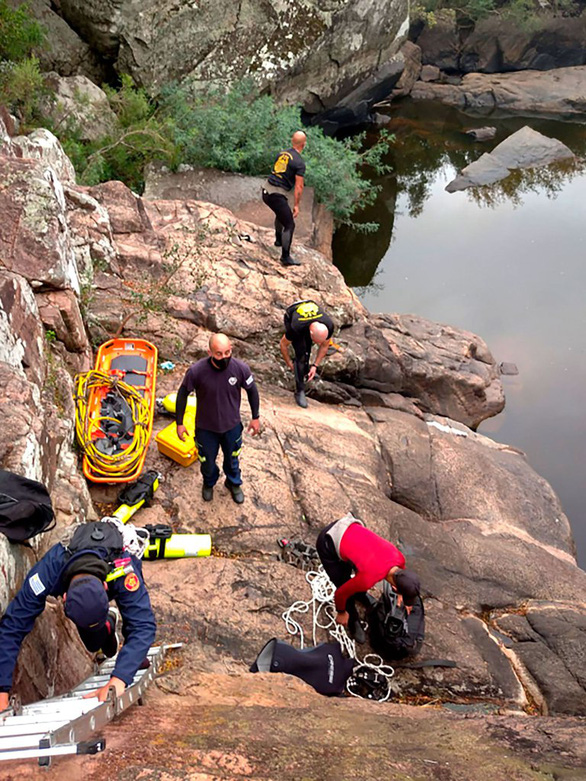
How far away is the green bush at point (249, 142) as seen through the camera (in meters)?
12.5

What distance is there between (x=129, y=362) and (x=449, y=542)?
369cm

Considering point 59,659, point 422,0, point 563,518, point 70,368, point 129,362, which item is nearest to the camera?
point 59,659

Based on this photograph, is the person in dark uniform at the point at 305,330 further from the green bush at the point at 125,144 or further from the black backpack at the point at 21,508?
the green bush at the point at 125,144

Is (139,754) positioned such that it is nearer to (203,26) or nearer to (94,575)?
(94,575)

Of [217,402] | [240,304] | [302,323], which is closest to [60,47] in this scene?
[240,304]

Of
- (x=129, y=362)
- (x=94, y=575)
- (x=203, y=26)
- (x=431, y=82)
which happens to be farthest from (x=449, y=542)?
(x=431, y=82)

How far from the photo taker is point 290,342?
7191 mm

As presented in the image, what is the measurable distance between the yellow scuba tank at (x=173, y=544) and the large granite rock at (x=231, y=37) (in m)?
12.0

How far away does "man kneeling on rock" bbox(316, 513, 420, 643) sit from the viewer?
4496mm

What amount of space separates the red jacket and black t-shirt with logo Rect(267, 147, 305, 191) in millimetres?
5564

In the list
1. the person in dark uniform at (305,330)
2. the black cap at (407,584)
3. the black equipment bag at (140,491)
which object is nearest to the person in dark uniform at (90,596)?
the black cap at (407,584)

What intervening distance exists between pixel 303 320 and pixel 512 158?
1477 centimetres

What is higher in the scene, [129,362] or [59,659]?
[129,362]

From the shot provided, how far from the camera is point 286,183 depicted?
28.7 ft
